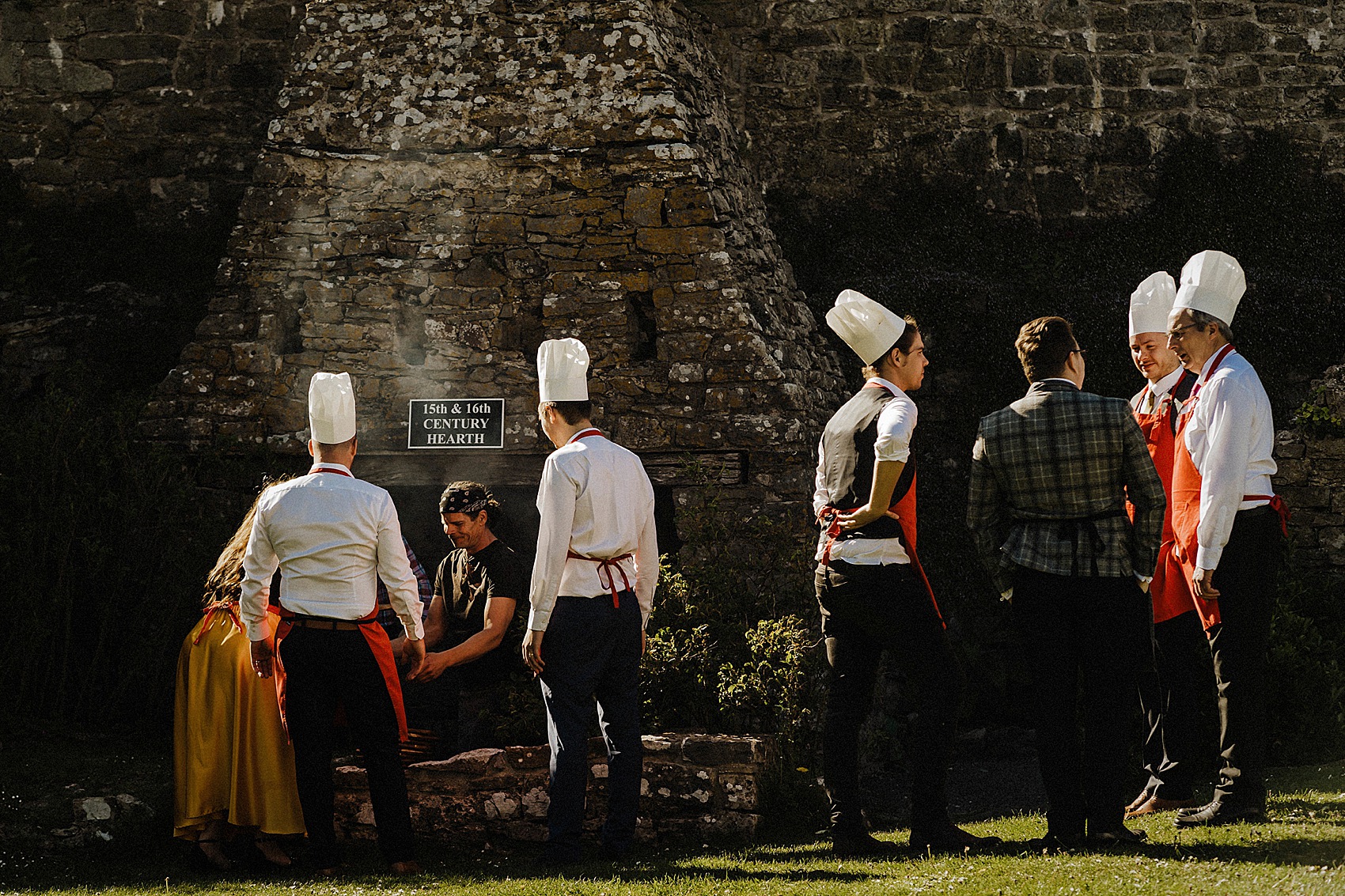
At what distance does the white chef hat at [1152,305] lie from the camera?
16.2 ft

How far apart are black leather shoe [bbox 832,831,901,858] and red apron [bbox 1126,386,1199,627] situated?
4.61ft

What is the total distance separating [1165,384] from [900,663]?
1.73 m

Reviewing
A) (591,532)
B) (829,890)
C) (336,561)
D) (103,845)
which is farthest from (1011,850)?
(103,845)

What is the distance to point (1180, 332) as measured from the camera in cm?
436

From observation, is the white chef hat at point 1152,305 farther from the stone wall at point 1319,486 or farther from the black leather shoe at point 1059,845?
the stone wall at point 1319,486

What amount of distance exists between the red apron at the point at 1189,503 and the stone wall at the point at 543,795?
1.85 meters

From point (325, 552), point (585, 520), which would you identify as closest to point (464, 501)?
point (325, 552)

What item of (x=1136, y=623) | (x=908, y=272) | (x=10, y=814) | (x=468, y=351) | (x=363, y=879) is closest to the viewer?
(x=1136, y=623)

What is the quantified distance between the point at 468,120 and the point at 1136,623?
5152mm

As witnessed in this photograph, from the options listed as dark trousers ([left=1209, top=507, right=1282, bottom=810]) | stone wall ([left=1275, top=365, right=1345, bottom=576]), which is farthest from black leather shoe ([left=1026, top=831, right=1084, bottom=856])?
stone wall ([left=1275, top=365, right=1345, bottom=576])

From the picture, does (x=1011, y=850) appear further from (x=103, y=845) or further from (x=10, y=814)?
(x=10, y=814)

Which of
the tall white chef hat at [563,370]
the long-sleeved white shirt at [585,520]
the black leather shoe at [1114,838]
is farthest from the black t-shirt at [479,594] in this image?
the black leather shoe at [1114,838]

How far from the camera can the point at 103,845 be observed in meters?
5.00

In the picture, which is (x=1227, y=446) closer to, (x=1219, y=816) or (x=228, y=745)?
(x=1219, y=816)
